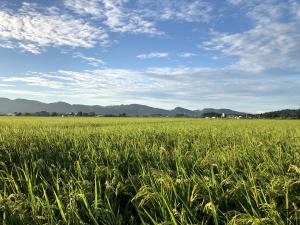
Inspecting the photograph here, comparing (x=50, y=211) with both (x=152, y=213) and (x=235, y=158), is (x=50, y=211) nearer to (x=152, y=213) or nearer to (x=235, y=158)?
(x=152, y=213)

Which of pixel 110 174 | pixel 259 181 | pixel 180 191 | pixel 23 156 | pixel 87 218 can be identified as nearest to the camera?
pixel 87 218

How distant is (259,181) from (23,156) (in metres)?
4.81

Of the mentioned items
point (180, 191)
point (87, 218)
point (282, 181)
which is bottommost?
point (87, 218)

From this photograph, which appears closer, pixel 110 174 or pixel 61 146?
pixel 110 174

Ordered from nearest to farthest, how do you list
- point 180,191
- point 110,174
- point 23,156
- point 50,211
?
1. point 50,211
2. point 180,191
3. point 110,174
4. point 23,156

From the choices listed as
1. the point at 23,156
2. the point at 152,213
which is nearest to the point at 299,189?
the point at 152,213

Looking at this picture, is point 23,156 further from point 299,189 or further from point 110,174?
point 299,189

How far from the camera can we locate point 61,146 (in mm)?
8070

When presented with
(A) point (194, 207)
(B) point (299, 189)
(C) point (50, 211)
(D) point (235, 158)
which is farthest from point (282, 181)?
(C) point (50, 211)

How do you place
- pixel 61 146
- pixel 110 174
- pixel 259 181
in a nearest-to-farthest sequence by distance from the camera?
1. pixel 259 181
2. pixel 110 174
3. pixel 61 146

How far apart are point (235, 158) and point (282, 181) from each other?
80.6 inches

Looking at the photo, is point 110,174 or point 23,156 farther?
point 23,156

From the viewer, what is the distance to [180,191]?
3.71 metres

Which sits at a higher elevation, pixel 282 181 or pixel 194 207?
pixel 282 181
